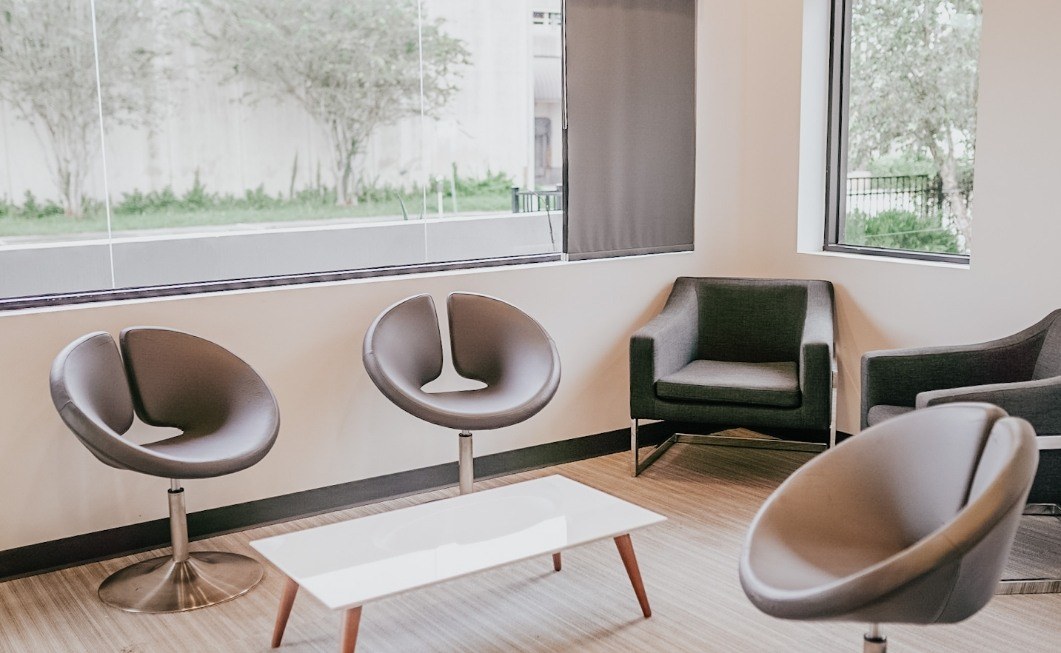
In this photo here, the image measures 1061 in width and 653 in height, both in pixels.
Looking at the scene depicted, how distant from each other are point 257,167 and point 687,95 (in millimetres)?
2264

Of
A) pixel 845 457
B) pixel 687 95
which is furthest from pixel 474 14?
pixel 845 457

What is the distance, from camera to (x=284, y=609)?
3223 millimetres

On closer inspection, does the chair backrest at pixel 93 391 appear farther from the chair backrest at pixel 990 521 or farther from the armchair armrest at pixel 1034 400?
the armchair armrest at pixel 1034 400

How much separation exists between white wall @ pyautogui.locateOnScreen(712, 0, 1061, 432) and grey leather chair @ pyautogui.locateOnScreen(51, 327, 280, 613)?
2790 mm

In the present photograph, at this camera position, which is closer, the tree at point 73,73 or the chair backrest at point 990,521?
the chair backrest at point 990,521

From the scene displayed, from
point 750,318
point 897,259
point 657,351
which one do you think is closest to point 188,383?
point 657,351

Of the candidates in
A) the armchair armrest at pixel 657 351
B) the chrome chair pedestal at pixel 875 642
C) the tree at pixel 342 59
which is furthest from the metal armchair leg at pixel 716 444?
the chrome chair pedestal at pixel 875 642

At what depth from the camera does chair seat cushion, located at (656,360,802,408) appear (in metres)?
4.60

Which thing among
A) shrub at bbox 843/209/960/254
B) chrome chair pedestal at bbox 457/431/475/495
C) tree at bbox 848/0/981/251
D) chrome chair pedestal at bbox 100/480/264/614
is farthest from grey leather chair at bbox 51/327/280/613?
tree at bbox 848/0/981/251

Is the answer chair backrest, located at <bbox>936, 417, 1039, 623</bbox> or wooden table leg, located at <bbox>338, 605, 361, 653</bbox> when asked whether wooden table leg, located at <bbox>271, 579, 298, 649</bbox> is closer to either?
wooden table leg, located at <bbox>338, 605, 361, 653</bbox>

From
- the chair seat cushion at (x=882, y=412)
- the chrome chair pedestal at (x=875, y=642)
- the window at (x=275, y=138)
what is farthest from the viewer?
the window at (x=275, y=138)

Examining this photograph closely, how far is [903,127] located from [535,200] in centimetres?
188

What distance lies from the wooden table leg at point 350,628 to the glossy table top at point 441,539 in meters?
0.06

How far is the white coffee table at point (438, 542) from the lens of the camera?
291 centimetres
